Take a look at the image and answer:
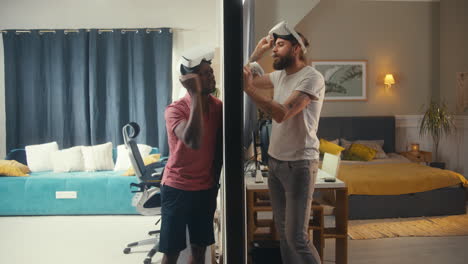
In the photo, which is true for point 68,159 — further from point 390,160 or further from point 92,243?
point 390,160

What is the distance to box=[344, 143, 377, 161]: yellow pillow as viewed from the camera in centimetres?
95

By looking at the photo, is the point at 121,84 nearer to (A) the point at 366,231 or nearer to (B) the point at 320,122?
(B) the point at 320,122

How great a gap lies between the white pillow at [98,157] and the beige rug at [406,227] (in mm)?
614

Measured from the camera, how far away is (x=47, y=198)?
3.11 ft

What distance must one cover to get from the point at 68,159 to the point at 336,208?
26.1 inches

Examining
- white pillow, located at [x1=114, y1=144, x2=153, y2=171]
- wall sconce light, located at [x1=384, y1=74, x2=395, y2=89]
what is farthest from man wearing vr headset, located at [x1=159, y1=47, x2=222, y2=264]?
wall sconce light, located at [x1=384, y1=74, x2=395, y2=89]

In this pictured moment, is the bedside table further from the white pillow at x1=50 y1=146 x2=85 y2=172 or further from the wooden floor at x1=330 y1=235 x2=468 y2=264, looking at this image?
the white pillow at x1=50 y1=146 x2=85 y2=172

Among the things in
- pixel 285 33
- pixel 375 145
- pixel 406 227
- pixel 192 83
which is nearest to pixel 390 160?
pixel 375 145

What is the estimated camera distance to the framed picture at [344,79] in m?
0.91

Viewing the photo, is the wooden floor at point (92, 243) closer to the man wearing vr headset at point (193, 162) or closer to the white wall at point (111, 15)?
the man wearing vr headset at point (193, 162)

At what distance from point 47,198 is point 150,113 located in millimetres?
332

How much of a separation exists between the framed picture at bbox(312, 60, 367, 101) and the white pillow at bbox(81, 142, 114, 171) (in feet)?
1.77

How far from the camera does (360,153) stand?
0.96 metres

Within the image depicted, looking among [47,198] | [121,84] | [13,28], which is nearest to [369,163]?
[121,84]
